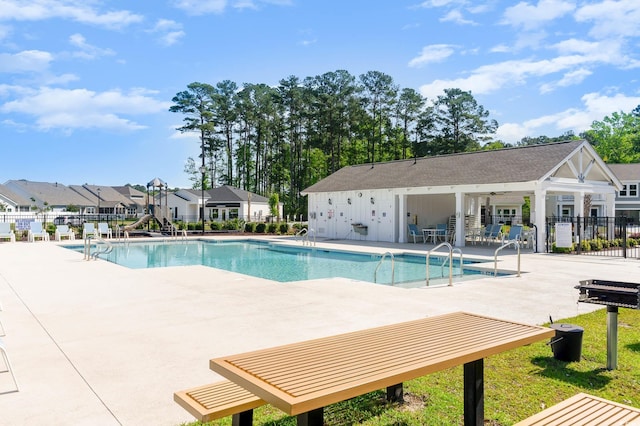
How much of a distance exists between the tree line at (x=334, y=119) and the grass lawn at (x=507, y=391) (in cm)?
4647

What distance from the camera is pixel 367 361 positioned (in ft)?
8.12

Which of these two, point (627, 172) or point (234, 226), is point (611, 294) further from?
point (627, 172)

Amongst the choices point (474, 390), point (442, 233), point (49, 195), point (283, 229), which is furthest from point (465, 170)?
point (49, 195)

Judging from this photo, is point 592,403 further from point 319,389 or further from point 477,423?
point 319,389

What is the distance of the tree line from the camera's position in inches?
1998

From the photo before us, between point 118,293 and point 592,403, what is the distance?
813 cm

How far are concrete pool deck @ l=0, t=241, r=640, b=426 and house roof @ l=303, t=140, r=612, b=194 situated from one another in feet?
24.2

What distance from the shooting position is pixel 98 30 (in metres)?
21.3

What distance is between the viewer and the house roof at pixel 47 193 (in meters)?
61.2

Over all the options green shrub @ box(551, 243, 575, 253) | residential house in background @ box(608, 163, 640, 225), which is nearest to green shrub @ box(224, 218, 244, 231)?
green shrub @ box(551, 243, 575, 253)

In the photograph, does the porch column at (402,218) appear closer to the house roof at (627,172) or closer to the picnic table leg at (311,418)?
the picnic table leg at (311,418)

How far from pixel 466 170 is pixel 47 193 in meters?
60.6

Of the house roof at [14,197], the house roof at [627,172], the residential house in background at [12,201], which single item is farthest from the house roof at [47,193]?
the house roof at [627,172]

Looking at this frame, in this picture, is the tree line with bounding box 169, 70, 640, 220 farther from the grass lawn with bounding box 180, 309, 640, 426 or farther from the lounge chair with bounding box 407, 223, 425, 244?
the grass lawn with bounding box 180, 309, 640, 426
